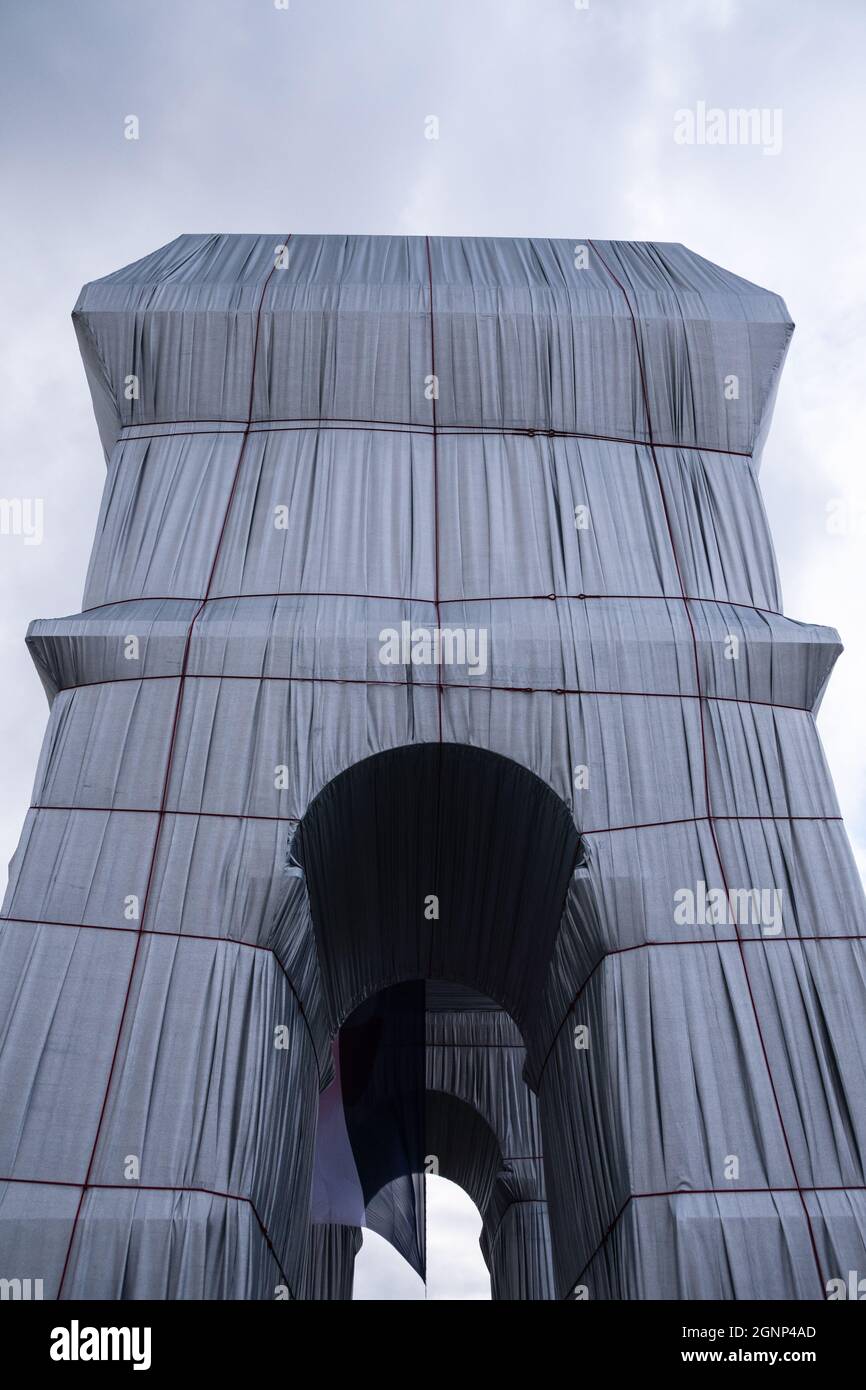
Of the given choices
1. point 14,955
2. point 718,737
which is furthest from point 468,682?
point 14,955

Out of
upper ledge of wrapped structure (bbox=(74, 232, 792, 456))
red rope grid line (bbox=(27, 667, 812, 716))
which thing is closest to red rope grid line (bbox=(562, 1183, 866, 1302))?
red rope grid line (bbox=(27, 667, 812, 716))

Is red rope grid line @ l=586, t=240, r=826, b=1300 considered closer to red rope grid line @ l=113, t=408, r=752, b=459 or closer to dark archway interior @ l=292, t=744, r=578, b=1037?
red rope grid line @ l=113, t=408, r=752, b=459

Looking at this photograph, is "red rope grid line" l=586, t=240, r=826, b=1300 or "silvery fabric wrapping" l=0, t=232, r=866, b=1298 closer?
"red rope grid line" l=586, t=240, r=826, b=1300

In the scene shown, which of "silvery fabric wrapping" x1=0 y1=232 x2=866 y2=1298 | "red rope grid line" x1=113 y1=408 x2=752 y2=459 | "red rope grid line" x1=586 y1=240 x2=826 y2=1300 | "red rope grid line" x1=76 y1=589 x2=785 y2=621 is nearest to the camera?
"red rope grid line" x1=586 y1=240 x2=826 y2=1300

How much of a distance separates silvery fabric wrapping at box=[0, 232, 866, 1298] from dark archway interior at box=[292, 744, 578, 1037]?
4.2 inches

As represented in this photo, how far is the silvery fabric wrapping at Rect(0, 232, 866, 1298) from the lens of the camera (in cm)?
1237

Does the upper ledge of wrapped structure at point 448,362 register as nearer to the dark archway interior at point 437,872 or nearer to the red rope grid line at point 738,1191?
the dark archway interior at point 437,872

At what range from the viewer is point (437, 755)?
590 inches

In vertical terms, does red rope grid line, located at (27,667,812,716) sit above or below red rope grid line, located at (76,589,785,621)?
below

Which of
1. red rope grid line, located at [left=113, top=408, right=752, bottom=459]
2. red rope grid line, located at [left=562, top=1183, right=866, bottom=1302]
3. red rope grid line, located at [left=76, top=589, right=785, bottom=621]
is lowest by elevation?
red rope grid line, located at [left=562, top=1183, right=866, bottom=1302]

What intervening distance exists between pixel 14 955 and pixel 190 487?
6.92 metres

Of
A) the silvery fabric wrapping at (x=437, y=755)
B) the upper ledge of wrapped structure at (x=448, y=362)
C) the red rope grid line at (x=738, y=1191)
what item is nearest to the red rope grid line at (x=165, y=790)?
the silvery fabric wrapping at (x=437, y=755)

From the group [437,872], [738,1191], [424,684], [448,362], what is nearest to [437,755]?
[424,684]

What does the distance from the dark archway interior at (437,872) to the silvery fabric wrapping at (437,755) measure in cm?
11
